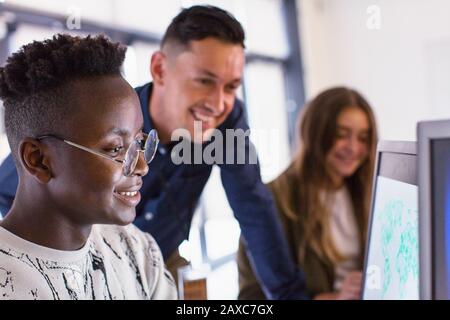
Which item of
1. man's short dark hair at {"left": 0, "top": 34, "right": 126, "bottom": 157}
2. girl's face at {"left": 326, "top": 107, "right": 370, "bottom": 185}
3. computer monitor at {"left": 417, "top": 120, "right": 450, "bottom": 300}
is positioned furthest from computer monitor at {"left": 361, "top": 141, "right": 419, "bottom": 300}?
girl's face at {"left": 326, "top": 107, "right": 370, "bottom": 185}

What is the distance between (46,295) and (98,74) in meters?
0.23

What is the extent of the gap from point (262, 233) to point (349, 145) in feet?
1.29

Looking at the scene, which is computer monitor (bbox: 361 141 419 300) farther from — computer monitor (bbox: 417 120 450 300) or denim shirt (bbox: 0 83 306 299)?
denim shirt (bbox: 0 83 306 299)

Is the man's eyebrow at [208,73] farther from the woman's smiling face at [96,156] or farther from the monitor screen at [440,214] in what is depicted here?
the monitor screen at [440,214]

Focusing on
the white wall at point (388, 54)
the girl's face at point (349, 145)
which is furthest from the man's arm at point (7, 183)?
the girl's face at point (349, 145)

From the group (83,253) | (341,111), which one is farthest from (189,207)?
(341,111)

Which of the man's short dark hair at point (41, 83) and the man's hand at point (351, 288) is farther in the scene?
the man's hand at point (351, 288)

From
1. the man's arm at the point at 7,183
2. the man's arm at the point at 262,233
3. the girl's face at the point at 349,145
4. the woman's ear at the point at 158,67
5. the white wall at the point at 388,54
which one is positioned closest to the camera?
the man's arm at the point at 7,183

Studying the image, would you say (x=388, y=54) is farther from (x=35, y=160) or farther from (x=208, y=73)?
(x=35, y=160)

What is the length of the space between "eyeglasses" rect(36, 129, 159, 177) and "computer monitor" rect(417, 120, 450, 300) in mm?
289

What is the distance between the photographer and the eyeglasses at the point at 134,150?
0.55 metres

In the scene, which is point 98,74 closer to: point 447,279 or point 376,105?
point 447,279

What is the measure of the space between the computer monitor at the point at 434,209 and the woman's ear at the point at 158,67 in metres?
0.35

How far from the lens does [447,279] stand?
1.54 feet
